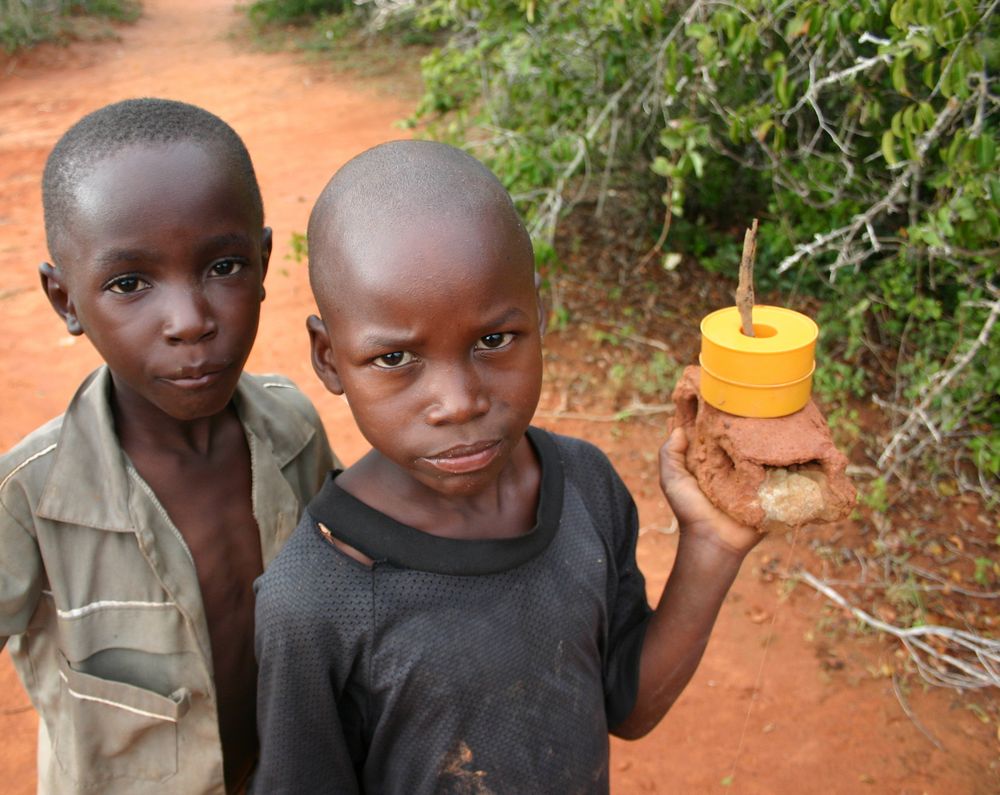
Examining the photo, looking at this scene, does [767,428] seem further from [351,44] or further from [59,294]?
[351,44]

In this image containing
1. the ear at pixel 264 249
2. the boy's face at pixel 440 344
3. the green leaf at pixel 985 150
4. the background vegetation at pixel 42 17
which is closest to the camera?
the boy's face at pixel 440 344

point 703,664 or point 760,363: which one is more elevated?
point 760,363

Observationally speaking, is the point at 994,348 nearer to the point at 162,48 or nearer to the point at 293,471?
the point at 293,471

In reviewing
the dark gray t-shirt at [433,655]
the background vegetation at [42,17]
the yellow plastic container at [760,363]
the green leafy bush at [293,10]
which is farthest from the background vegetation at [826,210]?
the background vegetation at [42,17]

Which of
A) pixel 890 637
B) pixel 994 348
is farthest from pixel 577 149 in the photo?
pixel 890 637

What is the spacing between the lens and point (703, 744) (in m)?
2.73

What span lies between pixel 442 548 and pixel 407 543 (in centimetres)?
5

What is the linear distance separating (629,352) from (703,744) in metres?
2.24

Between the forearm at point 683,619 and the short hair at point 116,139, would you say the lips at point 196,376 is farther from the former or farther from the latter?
the forearm at point 683,619

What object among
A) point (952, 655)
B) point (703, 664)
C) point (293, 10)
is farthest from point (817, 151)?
point (293, 10)

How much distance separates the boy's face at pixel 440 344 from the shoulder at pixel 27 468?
0.62 m

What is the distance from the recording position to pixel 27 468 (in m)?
1.39

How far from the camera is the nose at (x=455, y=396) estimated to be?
1.03m

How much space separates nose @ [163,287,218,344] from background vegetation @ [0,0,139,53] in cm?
1354
